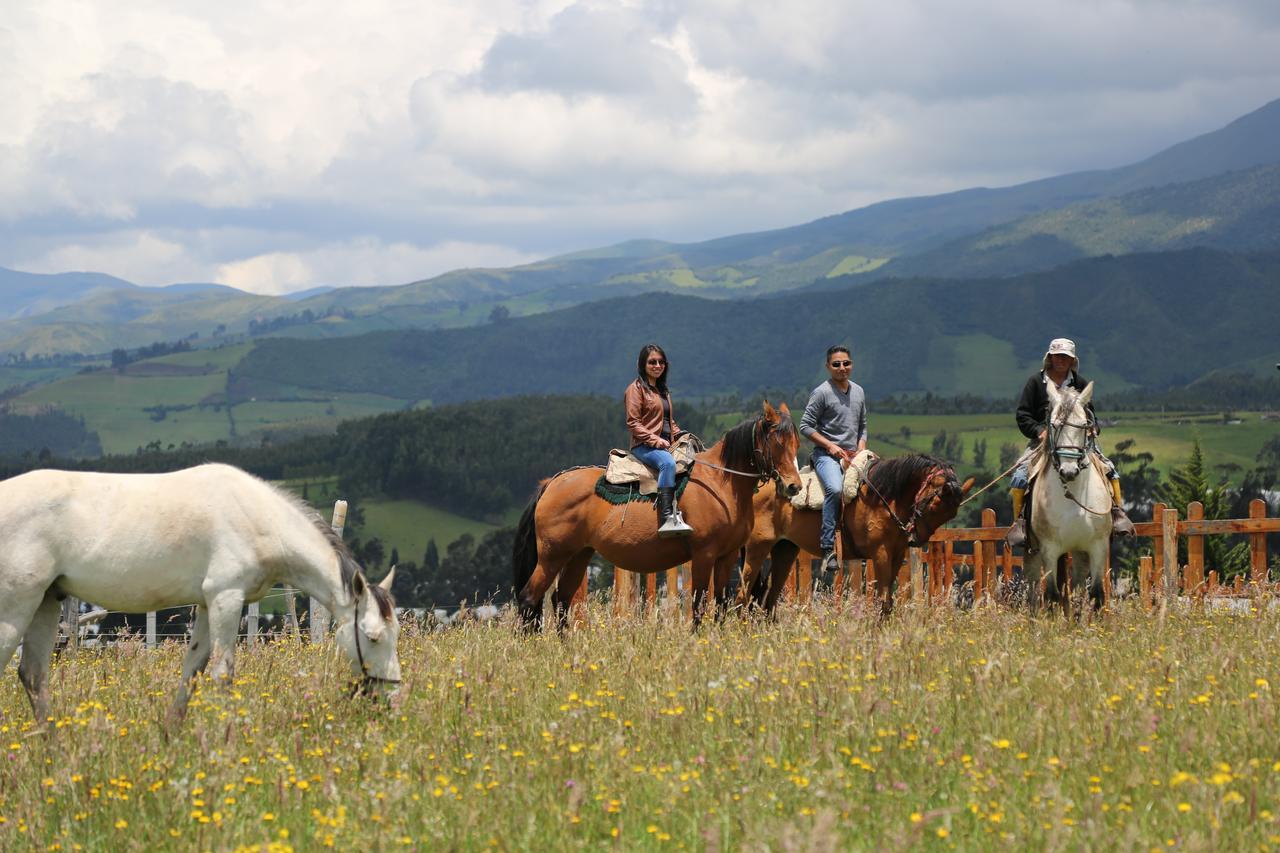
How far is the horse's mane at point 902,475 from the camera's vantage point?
12992 mm

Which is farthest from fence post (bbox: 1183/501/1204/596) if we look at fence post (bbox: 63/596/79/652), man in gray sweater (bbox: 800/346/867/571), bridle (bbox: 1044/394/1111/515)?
fence post (bbox: 63/596/79/652)

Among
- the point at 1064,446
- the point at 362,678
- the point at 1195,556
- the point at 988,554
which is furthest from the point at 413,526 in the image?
the point at 362,678

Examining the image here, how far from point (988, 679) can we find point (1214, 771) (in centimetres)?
160

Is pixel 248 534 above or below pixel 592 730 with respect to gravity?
above

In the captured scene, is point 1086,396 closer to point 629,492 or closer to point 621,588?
point 629,492

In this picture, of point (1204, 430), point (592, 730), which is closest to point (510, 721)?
point (592, 730)

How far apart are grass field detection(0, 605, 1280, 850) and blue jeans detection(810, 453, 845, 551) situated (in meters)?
4.09

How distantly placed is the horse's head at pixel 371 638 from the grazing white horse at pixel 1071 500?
6.08 metres

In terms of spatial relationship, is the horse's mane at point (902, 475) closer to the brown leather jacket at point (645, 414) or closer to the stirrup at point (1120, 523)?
the stirrup at point (1120, 523)

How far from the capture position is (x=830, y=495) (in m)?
13.1

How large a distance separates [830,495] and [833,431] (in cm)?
72

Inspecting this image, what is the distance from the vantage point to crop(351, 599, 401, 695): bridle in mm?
8266

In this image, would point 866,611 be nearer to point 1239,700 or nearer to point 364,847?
point 1239,700

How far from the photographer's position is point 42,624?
8.43m
